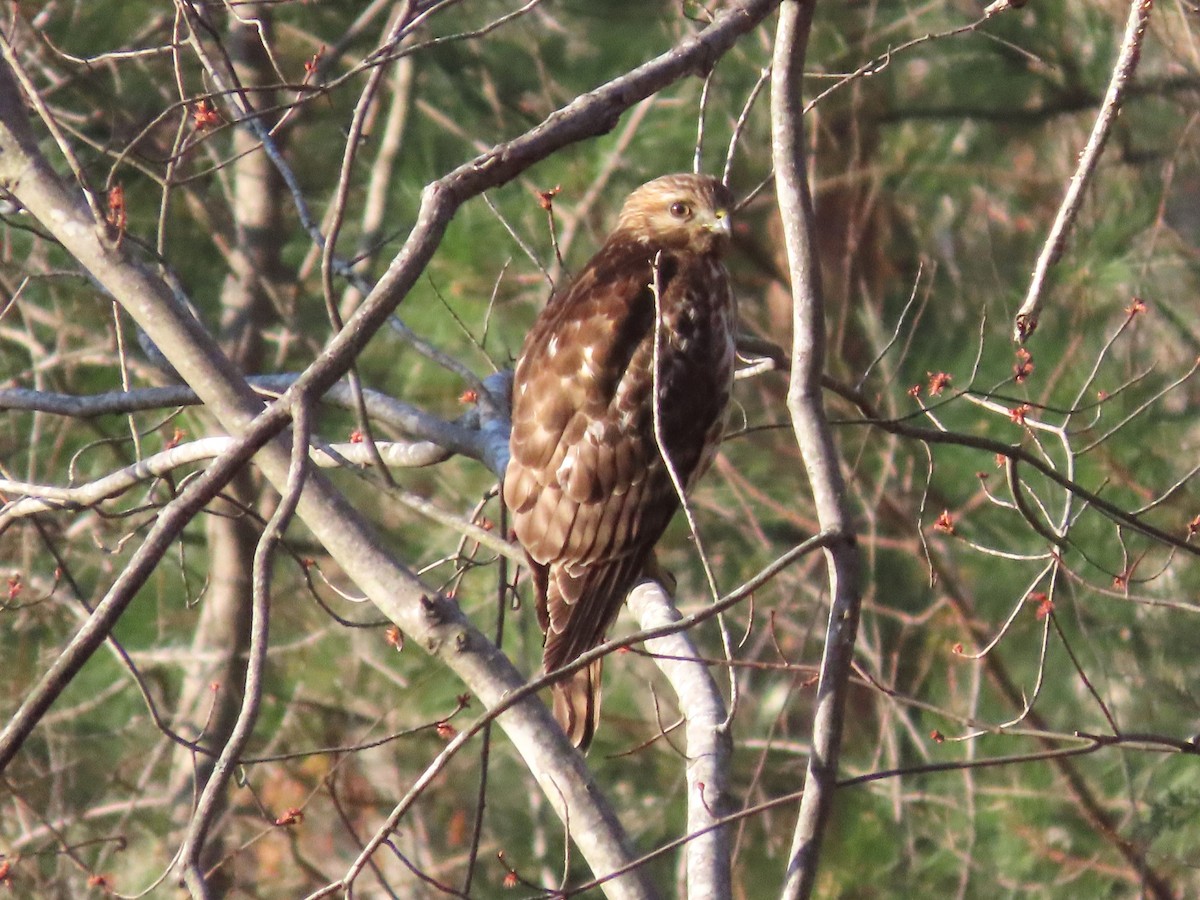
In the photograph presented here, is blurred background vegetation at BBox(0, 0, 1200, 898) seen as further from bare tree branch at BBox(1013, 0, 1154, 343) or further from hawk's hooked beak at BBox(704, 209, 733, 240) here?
bare tree branch at BBox(1013, 0, 1154, 343)

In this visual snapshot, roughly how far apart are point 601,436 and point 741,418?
6.60 feet

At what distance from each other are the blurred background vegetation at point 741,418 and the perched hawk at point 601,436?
1650 mm

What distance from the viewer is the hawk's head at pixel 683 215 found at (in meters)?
3.75

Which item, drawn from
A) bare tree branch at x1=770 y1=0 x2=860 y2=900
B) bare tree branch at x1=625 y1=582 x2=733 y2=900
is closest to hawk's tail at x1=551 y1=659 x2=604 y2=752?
bare tree branch at x1=625 y1=582 x2=733 y2=900

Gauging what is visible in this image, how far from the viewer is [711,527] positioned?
6.03m

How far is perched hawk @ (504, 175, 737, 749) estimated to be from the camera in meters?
3.34

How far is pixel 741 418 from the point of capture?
539 centimetres

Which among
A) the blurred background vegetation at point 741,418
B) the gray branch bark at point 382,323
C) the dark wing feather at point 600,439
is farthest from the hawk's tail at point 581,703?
the blurred background vegetation at point 741,418

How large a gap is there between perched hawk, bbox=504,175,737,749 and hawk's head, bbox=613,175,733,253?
0.16m

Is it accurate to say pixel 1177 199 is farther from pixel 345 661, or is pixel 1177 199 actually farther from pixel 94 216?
pixel 94 216

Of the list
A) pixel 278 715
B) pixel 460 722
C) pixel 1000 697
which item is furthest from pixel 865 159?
pixel 278 715

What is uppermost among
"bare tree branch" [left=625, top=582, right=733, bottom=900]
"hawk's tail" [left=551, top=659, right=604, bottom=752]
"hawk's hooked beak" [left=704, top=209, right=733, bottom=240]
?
"hawk's hooked beak" [left=704, top=209, right=733, bottom=240]

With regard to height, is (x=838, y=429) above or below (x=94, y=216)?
above

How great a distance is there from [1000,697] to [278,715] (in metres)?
2.67
